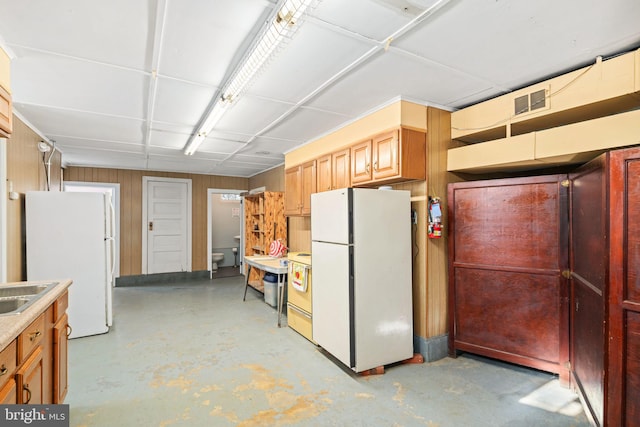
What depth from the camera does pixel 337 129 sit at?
12.5ft

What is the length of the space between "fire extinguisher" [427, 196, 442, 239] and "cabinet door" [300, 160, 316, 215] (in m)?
1.77

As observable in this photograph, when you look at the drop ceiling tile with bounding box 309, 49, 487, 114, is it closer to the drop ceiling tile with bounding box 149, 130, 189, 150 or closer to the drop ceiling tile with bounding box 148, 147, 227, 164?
the drop ceiling tile with bounding box 149, 130, 189, 150

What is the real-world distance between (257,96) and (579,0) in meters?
2.30

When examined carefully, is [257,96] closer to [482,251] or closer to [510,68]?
[510,68]

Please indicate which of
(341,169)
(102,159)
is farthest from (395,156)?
(102,159)

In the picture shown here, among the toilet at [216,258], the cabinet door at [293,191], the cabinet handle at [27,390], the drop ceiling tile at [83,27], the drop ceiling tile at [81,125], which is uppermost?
the drop ceiling tile at [83,27]

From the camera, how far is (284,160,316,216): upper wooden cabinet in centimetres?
433

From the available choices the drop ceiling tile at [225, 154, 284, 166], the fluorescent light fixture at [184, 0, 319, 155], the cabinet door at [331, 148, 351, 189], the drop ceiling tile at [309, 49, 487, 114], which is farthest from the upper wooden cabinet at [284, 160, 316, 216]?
the fluorescent light fixture at [184, 0, 319, 155]

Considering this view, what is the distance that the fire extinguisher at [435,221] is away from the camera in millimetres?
2840

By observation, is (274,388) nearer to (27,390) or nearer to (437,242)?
(27,390)

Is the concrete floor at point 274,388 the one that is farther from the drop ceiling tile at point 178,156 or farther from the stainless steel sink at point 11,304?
the drop ceiling tile at point 178,156

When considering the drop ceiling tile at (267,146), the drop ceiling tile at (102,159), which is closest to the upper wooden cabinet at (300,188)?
the drop ceiling tile at (267,146)

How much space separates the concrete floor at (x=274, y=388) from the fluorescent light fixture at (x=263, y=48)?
2.42 m

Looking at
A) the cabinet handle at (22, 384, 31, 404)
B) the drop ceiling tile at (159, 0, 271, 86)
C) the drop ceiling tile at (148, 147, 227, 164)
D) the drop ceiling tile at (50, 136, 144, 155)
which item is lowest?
the cabinet handle at (22, 384, 31, 404)
